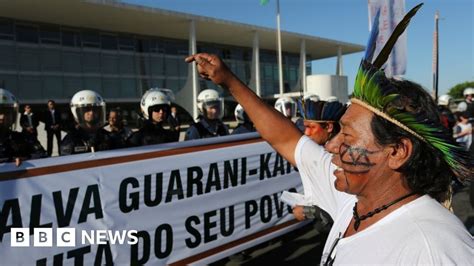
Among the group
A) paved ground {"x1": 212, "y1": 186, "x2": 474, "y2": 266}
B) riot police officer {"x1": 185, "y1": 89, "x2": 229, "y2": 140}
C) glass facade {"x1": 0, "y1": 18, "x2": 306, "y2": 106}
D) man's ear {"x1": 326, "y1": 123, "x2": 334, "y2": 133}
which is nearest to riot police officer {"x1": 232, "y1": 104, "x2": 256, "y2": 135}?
riot police officer {"x1": 185, "y1": 89, "x2": 229, "y2": 140}

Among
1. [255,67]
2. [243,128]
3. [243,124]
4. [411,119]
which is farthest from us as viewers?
[255,67]

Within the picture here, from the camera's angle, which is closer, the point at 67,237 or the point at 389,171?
the point at 389,171

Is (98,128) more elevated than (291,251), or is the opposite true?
(98,128)

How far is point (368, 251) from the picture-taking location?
1182 millimetres

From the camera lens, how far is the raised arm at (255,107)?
6.40 feet

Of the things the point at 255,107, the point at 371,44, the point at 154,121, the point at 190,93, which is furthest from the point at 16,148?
the point at 190,93

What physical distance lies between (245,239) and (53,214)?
92.8 inches

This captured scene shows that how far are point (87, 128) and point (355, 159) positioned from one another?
4.84 metres

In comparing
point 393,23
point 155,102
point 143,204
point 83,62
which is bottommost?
Answer: point 143,204

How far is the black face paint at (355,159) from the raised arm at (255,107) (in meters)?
0.65

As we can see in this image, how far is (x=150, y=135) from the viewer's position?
243 inches

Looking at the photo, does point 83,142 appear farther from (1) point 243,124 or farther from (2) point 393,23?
(2) point 393,23

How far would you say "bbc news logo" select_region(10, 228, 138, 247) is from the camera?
3.17 m

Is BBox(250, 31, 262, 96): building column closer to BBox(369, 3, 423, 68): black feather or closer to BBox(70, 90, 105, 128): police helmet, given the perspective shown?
BBox(70, 90, 105, 128): police helmet
